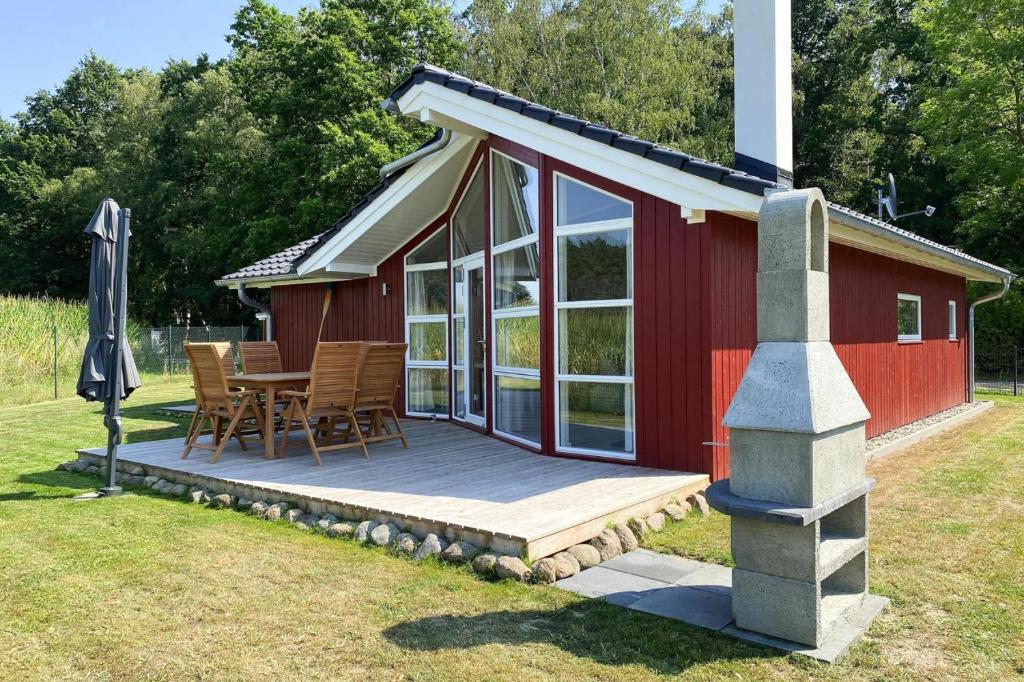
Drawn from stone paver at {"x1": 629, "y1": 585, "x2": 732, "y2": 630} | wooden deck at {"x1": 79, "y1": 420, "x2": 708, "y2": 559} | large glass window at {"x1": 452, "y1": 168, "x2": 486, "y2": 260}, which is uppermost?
large glass window at {"x1": 452, "y1": 168, "x2": 486, "y2": 260}

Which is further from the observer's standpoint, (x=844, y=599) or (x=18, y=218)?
(x=18, y=218)

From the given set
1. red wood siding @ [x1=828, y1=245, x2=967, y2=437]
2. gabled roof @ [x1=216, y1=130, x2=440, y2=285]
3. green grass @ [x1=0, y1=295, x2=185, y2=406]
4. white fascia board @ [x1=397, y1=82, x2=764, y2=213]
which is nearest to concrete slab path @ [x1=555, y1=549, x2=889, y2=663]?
white fascia board @ [x1=397, y1=82, x2=764, y2=213]

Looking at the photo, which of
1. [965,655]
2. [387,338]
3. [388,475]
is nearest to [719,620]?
[965,655]

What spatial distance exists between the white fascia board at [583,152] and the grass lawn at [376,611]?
7.79 feet

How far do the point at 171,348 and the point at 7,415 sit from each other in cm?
882

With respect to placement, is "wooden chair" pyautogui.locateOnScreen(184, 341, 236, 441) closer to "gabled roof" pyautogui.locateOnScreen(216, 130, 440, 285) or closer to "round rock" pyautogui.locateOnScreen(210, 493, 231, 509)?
"round rock" pyautogui.locateOnScreen(210, 493, 231, 509)

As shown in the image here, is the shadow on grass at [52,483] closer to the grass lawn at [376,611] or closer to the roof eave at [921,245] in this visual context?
the grass lawn at [376,611]

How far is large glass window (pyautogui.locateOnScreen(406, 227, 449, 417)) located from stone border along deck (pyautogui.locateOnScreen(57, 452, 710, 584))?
159 inches

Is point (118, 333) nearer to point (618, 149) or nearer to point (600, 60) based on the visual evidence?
point (618, 149)

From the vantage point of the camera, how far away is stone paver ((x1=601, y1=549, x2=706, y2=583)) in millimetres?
4047

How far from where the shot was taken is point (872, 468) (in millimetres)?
7285

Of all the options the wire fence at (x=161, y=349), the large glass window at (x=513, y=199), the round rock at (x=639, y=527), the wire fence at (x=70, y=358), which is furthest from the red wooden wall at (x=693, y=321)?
the wire fence at (x=161, y=349)

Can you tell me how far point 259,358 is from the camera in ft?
28.8

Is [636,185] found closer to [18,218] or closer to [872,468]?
[872,468]
